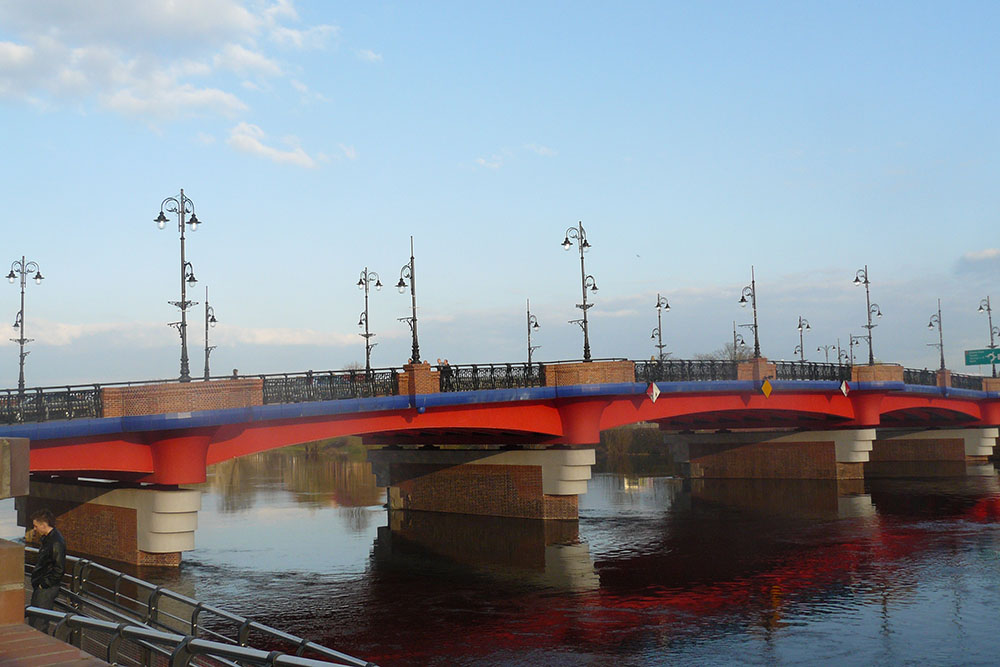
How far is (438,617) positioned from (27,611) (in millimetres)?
12317

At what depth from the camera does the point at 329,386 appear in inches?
1199

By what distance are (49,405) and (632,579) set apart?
55.8ft

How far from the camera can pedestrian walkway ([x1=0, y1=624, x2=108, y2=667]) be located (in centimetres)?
845

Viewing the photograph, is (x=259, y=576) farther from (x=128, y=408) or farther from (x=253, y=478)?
(x=253, y=478)

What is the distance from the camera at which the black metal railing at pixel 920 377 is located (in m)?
57.5

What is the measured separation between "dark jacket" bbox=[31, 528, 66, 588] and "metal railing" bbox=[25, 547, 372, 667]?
2.54ft

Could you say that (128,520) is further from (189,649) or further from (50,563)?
(189,649)

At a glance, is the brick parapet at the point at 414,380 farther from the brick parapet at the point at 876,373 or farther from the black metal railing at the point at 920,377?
the black metal railing at the point at 920,377

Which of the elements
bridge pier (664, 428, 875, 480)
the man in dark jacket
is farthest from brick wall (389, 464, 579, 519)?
the man in dark jacket

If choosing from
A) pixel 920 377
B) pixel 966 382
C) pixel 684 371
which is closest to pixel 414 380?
pixel 684 371

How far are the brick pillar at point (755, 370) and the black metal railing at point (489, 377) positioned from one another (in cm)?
1331

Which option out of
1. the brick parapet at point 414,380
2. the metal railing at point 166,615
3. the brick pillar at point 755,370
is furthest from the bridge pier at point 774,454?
the metal railing at point 166,615

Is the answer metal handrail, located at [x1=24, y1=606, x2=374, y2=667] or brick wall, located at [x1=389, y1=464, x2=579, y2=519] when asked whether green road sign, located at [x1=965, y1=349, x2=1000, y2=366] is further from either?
metal handrail, located at [x1=24, y1=606, x2=374, y2=667]

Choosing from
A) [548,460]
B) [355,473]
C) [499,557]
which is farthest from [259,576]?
[355,473]
